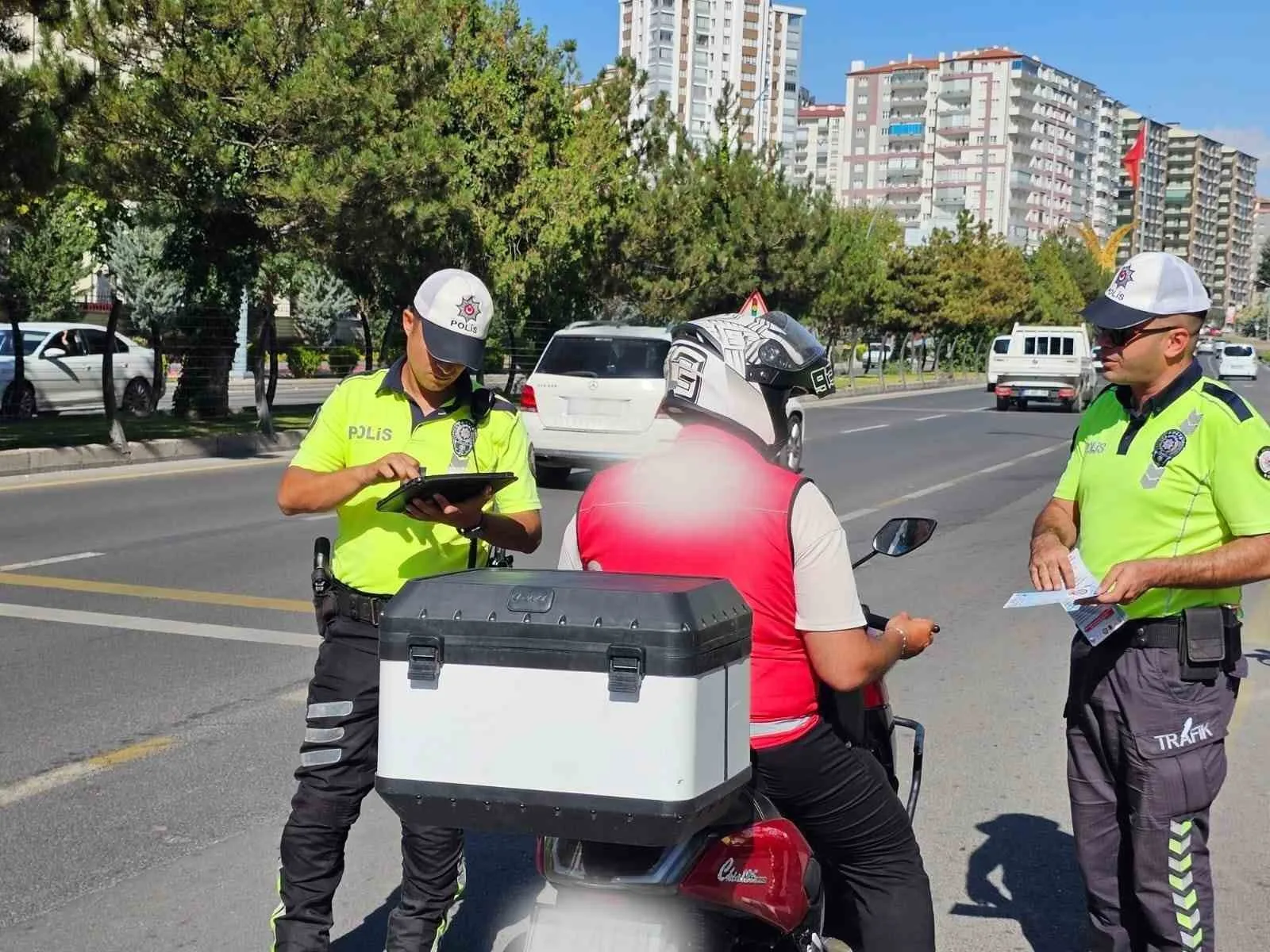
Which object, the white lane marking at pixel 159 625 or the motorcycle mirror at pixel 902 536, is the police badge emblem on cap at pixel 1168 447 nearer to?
the motorcycle mirror at pixel 902 536

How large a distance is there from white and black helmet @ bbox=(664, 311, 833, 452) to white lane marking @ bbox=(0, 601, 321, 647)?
17.7 feet

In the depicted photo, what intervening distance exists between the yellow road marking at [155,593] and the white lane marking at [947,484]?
4.79 metres

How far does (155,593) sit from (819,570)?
7.33 m

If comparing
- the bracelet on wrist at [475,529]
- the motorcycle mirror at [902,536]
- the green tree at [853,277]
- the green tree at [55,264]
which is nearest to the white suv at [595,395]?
the bracelet on wrist at [475,529]

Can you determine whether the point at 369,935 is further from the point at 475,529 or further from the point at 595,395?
the point at 595,395

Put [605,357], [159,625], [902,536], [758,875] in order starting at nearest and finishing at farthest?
[758,875]
[902,536]
[159,625]
[605,357]

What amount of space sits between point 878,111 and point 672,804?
191m

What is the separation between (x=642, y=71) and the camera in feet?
101

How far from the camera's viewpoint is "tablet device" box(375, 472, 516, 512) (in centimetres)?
323

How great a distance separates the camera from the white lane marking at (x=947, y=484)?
14.1m

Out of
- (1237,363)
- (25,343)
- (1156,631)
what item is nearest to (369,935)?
(1156,631)

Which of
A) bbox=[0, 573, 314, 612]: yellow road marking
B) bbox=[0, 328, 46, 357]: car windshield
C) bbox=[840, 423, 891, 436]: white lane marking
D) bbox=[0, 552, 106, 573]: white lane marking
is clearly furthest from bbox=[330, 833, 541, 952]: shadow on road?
bbox=[840, 423, 891, 436]: white lane marking

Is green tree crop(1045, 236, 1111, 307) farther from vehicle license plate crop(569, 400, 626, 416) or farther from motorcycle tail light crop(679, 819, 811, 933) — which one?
motorcycle tail light crop(679, 819, 811, 933)

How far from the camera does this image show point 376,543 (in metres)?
3.61
